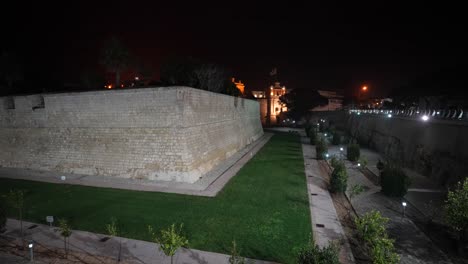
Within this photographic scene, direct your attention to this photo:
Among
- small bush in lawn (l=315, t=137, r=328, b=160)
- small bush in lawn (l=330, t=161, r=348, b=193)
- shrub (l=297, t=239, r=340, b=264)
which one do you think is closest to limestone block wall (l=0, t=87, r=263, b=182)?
small bush in lawn (l=330, t=161, r=348, b=193)

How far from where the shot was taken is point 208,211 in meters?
9.30

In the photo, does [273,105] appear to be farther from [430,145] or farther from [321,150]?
[430,145]

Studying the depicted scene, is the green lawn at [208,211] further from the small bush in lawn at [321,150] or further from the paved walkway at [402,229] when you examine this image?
the small bush in lawn at [321,150]

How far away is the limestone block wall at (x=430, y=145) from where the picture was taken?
12.5 meters

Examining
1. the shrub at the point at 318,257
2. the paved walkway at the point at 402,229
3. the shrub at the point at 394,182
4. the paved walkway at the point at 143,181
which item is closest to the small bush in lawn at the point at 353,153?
the paved walkway at the point at 402,229

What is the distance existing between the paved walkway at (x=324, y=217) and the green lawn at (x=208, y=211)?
32 centimetres

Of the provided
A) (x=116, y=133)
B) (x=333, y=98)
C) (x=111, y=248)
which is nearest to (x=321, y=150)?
(x=116, y=133)

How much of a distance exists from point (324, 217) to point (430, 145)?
11.2 m

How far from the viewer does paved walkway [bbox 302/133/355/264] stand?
7.12 metres

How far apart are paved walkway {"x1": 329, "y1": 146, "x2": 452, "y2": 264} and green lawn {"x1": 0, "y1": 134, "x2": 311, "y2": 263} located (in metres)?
2.50

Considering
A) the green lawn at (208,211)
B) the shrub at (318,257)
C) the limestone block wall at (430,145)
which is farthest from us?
the limestone block wall at (430,145)

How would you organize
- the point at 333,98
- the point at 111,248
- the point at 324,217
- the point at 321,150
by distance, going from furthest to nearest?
1. the point at 333,98
2. the point at 321,150
3. the point at 324,217
4. the point at 111,248

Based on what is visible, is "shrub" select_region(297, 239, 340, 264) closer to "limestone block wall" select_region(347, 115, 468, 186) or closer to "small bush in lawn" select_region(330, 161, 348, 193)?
"small bush in lawn" select_region(330, 161, 348, 193)

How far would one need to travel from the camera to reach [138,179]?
13281mm
